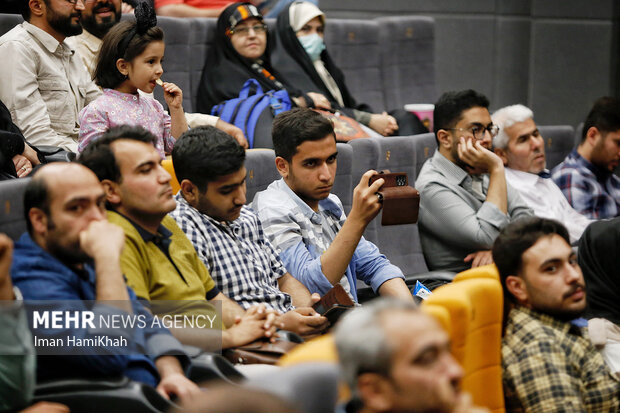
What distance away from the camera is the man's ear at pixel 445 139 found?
11.6 ft

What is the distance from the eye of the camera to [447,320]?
1722 millimetres

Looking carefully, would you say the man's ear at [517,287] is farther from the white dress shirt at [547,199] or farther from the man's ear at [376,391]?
the white dress shirt at [547,199]

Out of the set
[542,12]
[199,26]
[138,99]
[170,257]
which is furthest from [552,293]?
[542,12]

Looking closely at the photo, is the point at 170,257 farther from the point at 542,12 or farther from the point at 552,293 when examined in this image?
the point at 542,12

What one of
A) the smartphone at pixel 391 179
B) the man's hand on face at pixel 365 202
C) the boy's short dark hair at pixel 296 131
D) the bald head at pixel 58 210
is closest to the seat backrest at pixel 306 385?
the bald head at pixel 58 210

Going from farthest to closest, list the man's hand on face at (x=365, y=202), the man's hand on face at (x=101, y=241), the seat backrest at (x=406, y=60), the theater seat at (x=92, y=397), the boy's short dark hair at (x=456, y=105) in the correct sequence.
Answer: the seat backrest at (x=406, y=60) → the boy's short dark hair at (x=456, y=105) → the man's hand on face at (x=365, y=202) → the man's hand on face at (x=101, y=241) → the theater seat at (x=92, y=397)

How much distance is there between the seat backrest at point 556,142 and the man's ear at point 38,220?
11.6 feet

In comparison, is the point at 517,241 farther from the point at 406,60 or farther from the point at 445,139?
the point at 406,60

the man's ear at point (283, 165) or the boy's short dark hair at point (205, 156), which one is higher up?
the boy's short dark hair at point (205, 156)

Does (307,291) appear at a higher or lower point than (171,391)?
lower

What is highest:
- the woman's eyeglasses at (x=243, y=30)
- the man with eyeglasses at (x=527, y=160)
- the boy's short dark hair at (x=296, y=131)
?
the woman's eyeglasses at (x=243, y=30)

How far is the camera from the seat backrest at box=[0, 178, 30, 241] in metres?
2.04

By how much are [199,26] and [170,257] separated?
2.36 metres

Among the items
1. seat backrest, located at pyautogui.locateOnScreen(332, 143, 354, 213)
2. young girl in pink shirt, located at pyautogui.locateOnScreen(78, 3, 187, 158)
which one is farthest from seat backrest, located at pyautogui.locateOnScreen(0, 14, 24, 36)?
seat backrest, located at pyautogui.locateOnScreen(332, 143, 354, 213)
